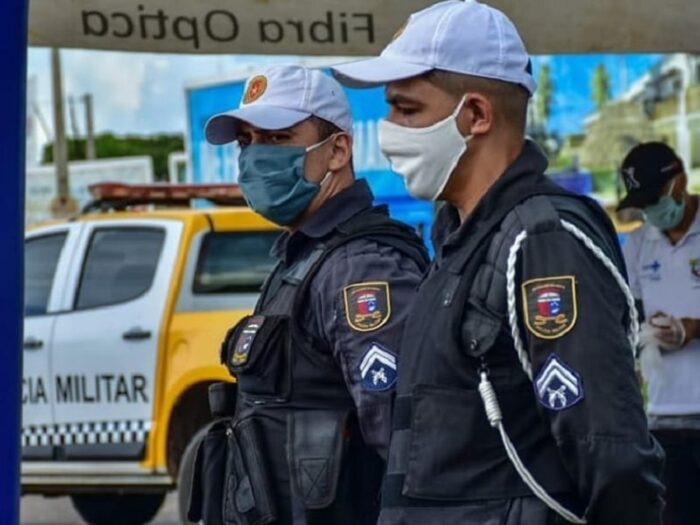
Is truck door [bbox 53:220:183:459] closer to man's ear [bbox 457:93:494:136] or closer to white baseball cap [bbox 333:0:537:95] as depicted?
white baseball cap [bbox 333:0:537:95]

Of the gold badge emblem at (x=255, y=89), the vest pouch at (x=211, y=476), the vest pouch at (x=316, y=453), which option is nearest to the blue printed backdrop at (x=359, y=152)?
the gold badge emblem at (x=255, y=89)

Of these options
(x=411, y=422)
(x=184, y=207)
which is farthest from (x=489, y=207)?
(x=184, y=207)

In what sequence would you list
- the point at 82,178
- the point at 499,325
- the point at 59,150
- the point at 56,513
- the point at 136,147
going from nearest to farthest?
the point at 499,325, the point at 56,513, the point at 59,150, the point at 82,178, the point at 136,147

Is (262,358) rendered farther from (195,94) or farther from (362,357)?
(195,94)

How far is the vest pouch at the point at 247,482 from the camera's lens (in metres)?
3.53

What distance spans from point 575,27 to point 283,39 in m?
0.97

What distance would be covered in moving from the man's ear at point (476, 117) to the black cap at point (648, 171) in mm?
3086

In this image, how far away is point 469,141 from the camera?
9.12 ft

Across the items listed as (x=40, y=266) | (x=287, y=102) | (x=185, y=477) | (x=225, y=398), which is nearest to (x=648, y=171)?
(x=287, y=102)

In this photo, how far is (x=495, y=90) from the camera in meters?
2.78

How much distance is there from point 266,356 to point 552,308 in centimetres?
113

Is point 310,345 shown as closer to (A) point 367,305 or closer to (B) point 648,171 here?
(A) point 367,305

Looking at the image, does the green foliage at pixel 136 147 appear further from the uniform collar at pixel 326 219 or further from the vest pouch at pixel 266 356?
the vest pouch at pixel 266 356

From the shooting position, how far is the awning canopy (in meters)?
4.90
